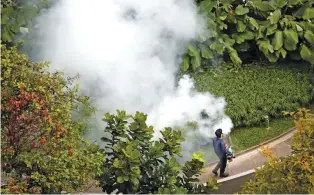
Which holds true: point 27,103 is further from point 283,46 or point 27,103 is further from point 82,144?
point 283,46

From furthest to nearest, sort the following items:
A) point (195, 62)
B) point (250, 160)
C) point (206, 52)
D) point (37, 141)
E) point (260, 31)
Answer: point (260, 31) < point (206, 52) < point (195, 62) < point (250, 160) < point (37, 141)

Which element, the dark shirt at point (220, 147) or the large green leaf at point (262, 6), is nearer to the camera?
the dark shirt at point (220, 147)

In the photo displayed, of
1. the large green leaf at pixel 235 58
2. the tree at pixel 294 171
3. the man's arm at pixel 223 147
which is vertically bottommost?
the tree at pixel 294 171

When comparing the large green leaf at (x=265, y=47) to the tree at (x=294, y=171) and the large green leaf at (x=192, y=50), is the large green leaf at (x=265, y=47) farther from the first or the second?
the tree at (x=294, y=171)

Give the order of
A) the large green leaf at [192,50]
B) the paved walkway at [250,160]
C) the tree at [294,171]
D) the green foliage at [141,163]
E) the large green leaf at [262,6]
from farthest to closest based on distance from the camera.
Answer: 1. the large green leaf at [262,6]
2. the large green leaf at [192,50]
3. the paved walkway at [250,160]
4. the tree at [294,171]
5. the green foliage at [141,163]

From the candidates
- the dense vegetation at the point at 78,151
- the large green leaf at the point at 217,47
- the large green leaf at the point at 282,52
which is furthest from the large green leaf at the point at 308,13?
the dense vegetation at the point at 78,151

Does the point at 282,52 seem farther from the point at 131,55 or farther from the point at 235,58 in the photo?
the point at 131,55

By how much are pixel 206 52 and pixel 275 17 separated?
Answer: 1.92m

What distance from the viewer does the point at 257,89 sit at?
13.8 m

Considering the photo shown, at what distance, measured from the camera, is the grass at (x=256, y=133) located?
12.6 metres

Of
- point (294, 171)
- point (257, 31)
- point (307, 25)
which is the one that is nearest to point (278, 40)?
point (257, 31)

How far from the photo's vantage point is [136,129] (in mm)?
7859

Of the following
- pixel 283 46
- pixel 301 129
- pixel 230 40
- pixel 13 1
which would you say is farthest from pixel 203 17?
pixel 301 129

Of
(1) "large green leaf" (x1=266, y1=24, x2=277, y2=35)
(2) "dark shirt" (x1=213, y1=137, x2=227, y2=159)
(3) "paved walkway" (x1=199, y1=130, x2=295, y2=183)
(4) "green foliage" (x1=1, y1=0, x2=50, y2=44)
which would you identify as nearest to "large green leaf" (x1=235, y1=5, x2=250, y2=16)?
(1) "large green leaf" (x1=266, y1=24, x2=277, y2=35)
